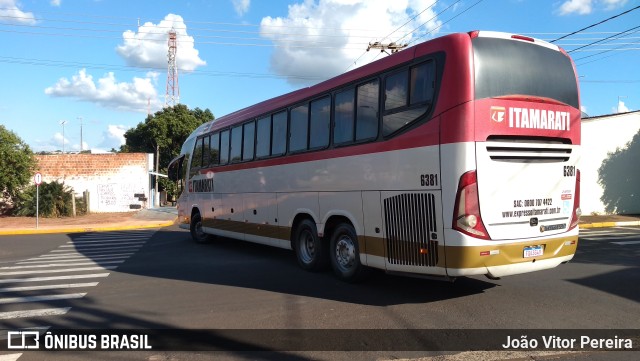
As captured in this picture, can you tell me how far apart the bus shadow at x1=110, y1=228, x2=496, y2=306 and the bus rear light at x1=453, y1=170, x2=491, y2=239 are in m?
1.54

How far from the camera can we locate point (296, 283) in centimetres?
791

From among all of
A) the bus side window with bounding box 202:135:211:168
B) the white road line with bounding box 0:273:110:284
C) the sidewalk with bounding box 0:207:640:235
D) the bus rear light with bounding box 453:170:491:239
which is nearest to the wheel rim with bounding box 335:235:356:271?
the bus rear light with bounding box 453:170:491:239

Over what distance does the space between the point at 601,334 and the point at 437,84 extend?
343 cm

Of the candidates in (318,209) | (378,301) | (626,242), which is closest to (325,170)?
(318,209)

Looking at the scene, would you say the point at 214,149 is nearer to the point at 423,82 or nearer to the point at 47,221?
the point at 423,82

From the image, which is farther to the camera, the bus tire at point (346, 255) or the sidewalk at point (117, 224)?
the sidewalk at point (117, 224)

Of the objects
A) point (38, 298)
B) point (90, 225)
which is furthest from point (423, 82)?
point (90, 225)

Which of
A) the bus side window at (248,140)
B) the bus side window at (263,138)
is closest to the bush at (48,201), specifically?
the bus side window at (248,140)

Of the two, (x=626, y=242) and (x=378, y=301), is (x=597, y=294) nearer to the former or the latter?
(x=378, y=301)

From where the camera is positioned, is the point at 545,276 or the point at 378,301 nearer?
the point at 378,301

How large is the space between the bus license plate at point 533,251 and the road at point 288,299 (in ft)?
2.41

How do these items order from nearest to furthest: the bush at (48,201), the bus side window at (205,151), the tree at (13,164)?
the bus side window at (205,151) → the tree at (13,164) → the bush at (48,201)

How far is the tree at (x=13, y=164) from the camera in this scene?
81.3 ft

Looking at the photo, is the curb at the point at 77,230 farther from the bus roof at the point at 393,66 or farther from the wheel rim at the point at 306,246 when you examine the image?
the wheel rim at the point at 306,246
